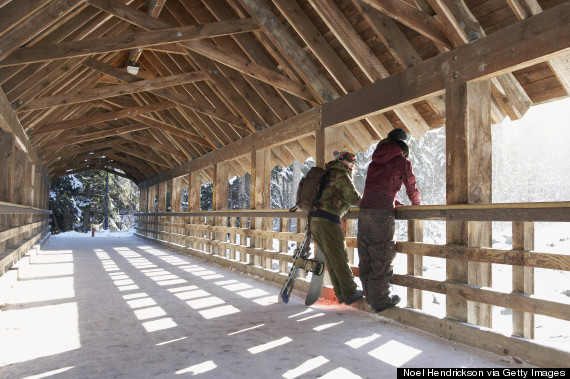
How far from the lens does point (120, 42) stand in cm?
625

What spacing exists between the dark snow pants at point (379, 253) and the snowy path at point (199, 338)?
317 millimetres

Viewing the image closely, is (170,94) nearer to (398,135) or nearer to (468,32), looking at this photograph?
(398,135)

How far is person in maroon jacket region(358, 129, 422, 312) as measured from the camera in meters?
4.46

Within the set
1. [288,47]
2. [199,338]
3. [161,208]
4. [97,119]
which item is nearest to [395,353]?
[199,338]

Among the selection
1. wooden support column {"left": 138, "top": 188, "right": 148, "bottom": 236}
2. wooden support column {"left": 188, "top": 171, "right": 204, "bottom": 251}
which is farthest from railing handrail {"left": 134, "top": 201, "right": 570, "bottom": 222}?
wooden support column {"left": 138, "top": 188, "right": 148, "bottom": 236}

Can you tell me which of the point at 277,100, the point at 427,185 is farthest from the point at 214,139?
the point at 427,185

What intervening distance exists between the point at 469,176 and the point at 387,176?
84cm

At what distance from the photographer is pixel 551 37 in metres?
3.42

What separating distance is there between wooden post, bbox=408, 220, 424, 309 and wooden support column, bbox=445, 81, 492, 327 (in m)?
0.44

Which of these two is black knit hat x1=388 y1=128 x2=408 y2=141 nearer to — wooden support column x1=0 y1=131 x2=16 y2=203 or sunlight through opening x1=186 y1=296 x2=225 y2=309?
sunlight through opening x1=186 y1=296 x2=225 y2=309

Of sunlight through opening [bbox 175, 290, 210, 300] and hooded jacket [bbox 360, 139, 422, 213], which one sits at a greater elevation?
hooded jacket [bbox 360, 139, 422, 213]

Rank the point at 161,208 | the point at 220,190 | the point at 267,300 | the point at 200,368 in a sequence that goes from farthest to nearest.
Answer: the point at 161,208, the point at 220,190, the point at 267,300, the point at 200,368

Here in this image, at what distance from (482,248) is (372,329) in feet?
4.42

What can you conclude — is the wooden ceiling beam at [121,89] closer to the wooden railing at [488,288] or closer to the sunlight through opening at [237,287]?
the sunlight through opening at [237,287]
